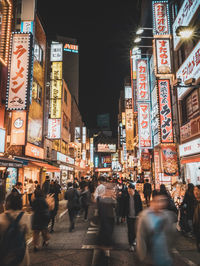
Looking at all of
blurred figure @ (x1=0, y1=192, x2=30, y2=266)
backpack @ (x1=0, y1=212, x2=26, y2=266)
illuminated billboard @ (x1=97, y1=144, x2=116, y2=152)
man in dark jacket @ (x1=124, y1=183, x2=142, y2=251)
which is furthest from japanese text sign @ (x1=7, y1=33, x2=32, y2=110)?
illuminated billboard @ (x1=97, y1=144, x2=116, y2=152)

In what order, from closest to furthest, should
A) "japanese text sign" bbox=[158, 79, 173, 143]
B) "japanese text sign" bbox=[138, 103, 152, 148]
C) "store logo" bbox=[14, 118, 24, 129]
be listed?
1. "store logo" bbox=[14, 118, 24, 129]
2. "japanese text sign" bbox=[158, 79, 173, 143]
3. "japanese text sign" bbox=[138, 103, 152, 148]

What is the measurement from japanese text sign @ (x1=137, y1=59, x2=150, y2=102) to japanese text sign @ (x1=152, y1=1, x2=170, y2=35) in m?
6.72

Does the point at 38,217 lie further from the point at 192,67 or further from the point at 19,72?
the point at 192,67

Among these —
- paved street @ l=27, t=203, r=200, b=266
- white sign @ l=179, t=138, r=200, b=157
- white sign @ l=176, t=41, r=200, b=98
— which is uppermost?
white sign @ l=176, t=41, r=200, b=98

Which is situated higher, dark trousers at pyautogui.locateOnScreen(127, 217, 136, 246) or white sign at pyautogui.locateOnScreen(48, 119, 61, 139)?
white sign at pyautogui.locateOnScreen(48, 119, 61, 139)

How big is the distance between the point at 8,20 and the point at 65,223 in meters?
12.3

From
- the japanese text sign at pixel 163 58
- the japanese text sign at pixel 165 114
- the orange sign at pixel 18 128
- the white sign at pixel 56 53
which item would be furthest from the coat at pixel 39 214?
the white sign at pixel 56 53

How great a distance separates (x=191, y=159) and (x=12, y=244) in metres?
10.8

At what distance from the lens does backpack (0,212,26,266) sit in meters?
3.37

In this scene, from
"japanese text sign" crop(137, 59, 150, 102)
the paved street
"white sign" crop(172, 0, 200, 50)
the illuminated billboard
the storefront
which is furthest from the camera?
the illuminated billboard

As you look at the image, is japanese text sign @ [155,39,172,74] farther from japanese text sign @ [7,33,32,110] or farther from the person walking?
the person walking

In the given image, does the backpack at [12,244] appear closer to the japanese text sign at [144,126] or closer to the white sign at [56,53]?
the japanese text sign at [144,126]

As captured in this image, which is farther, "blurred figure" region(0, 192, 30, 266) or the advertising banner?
the advertising banner

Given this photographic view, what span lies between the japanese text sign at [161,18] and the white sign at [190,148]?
8.61 meters
